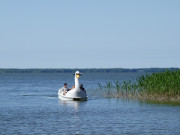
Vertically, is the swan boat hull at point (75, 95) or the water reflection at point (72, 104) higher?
the swan boat hull at point (75, 95)

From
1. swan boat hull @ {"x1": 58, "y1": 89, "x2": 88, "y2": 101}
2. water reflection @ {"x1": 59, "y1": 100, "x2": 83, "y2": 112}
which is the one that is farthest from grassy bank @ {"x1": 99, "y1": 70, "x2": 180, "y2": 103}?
water reflection @ {"x1": 59, "y1": 100, "x2": 83, "y2": 112}

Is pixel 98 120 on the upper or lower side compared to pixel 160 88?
lower

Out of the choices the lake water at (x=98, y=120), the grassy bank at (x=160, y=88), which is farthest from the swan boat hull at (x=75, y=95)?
the grassy bank at (x=160, y=88)

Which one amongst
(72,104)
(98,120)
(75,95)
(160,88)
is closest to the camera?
(98,120)

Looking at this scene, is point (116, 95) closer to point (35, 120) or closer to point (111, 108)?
point (111, 108)

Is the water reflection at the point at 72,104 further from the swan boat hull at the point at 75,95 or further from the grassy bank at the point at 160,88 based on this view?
the grassy bank at the point at 160,88

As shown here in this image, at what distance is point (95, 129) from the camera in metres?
26.0

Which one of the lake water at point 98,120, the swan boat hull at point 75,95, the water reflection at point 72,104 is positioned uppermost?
the swan boat hull at point 75,95

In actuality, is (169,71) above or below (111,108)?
above

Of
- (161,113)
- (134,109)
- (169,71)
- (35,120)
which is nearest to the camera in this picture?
(35,120)

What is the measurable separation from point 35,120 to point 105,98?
64.9ft

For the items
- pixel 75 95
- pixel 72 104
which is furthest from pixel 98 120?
pixel 75 95

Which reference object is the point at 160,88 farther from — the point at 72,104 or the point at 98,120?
the point at 98,120

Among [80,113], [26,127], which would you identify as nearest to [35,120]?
[26,127]
